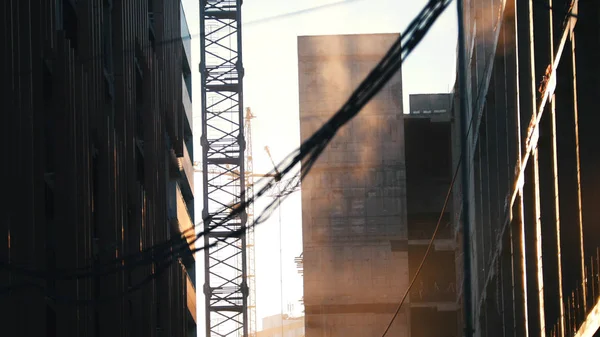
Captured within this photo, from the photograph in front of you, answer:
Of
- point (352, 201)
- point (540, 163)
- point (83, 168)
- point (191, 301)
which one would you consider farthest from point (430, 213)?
point (540, 163)

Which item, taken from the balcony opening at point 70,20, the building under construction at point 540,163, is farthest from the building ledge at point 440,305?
the balcony opening at point 70,20

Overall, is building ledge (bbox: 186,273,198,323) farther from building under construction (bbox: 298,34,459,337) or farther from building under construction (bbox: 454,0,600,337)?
building under construction (bbox: 454,0,600,337)

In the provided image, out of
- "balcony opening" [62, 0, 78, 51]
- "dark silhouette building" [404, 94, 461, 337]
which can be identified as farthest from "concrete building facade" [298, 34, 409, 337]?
"balcony opening" [62, 0, 78, 51]

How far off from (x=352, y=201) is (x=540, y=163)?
46783 mm

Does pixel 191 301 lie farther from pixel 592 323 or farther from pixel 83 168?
pixel 592 323

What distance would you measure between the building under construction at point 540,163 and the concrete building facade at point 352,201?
2773 centimetres

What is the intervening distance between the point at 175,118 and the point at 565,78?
32473 mm

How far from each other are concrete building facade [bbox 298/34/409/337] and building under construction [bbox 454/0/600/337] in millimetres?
27732

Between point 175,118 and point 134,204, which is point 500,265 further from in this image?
point 175,118

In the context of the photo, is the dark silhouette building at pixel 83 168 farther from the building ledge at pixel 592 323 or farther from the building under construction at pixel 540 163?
the building under construction at pixel 540 163

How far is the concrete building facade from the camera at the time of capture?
70.0 metres

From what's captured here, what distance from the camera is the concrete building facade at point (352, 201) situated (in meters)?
70.0

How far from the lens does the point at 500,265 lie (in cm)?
3494

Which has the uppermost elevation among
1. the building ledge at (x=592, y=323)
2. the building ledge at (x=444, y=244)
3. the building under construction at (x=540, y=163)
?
the building under construction at (x=540, y=163)
